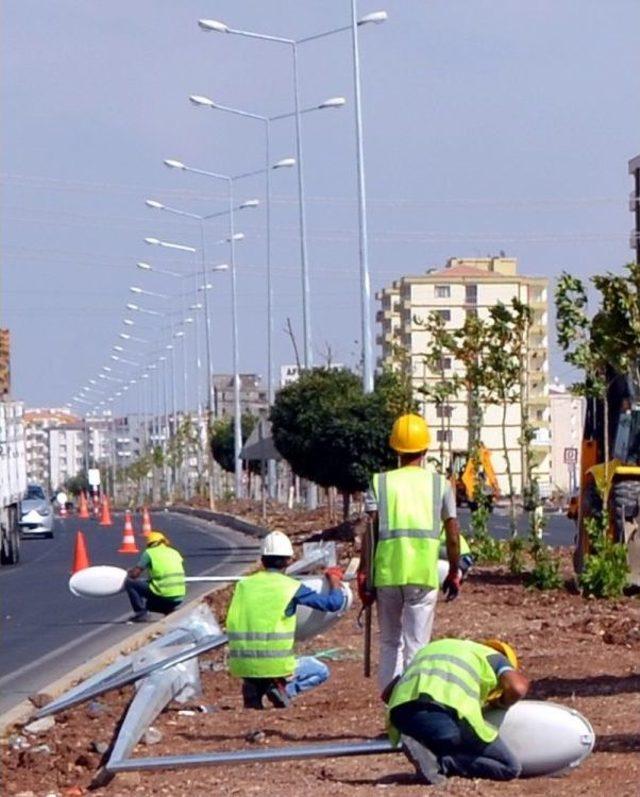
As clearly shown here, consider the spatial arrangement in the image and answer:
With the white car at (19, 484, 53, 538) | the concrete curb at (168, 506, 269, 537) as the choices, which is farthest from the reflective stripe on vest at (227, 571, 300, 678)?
the white car at (19, 484, 53, 538)

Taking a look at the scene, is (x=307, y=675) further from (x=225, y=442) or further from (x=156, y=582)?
(x=225, y=442)

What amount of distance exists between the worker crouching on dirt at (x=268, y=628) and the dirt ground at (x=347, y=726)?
0.67 ft

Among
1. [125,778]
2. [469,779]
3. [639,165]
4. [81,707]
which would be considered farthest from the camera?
[639,165]

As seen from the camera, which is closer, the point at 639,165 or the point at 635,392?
the point at 635,392

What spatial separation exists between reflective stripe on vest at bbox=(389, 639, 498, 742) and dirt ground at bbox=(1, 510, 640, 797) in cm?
33

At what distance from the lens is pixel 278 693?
42.8 ft

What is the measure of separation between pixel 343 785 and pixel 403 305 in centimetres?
12548

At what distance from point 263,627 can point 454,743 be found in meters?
3.54

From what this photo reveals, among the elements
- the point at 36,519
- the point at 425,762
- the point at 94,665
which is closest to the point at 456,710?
the point at 425,762

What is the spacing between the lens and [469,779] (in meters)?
9.55

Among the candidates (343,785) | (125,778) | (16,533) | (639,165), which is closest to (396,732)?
(343,785)

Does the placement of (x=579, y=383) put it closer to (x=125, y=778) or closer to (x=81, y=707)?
(x=81, y=707)

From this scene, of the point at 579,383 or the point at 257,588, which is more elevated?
the point at 579,383

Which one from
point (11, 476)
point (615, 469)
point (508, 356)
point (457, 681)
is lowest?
point (457, 681)
